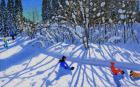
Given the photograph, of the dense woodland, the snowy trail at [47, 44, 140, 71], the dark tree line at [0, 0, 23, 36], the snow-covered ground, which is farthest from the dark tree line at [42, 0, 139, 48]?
the dark tree line at [0, 0, 23, 36]

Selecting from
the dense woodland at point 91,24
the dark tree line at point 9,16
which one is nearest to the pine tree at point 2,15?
the dark tree line at point 9,16

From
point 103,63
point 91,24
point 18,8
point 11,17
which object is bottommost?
point 103,63

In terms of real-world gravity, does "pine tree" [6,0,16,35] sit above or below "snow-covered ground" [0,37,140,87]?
above

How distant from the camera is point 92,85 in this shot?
15.4 meters

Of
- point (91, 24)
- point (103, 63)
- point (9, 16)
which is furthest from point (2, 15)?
point (103, 63)

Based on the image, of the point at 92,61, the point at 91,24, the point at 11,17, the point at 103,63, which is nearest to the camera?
the point at 103,63

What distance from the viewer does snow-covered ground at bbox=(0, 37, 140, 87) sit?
52.2ft

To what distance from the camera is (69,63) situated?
18906 millimetres

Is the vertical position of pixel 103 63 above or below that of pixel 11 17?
below

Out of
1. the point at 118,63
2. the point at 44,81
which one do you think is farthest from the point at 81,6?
the point at 44,81

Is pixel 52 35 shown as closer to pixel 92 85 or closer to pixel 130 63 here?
pixel 130 63

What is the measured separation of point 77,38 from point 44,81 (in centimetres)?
1042

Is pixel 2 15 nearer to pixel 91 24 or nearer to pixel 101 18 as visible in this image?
pixel 101 18

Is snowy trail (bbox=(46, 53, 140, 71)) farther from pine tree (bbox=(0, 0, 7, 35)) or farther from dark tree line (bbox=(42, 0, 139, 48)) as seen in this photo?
pine tree (bbox=(0, 0, 7, 35))
